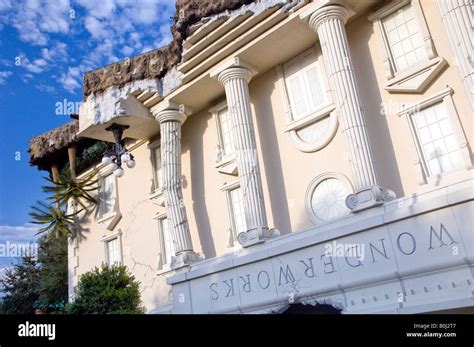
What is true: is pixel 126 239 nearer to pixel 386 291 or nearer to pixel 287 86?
pixel 287 86

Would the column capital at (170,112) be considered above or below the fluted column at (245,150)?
above

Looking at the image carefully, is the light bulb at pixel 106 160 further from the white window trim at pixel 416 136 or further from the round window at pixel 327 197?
the white window trim at pixel 416 136

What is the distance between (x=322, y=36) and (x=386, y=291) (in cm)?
594

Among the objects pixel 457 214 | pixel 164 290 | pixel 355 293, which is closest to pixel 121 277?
pixel 164 290

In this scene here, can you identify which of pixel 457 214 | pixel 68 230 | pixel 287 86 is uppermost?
pixel 287 86

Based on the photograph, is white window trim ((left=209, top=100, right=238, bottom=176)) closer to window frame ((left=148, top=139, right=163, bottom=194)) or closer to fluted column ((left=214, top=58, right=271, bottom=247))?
fluted column ((left=214, top=58, right=271, bottom=247))

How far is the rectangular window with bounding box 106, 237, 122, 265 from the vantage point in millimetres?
17108

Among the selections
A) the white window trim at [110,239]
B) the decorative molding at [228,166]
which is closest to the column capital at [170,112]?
the decorative molding at [228,166]

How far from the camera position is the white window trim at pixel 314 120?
1177 cm

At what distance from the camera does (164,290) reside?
49.2ft

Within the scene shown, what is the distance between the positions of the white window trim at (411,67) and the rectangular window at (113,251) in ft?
36.1

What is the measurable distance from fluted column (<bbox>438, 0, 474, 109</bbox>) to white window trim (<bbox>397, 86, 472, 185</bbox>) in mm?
947

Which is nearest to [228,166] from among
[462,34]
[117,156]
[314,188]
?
[314,188]

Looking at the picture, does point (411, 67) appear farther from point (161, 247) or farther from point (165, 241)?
point (161, 247)
